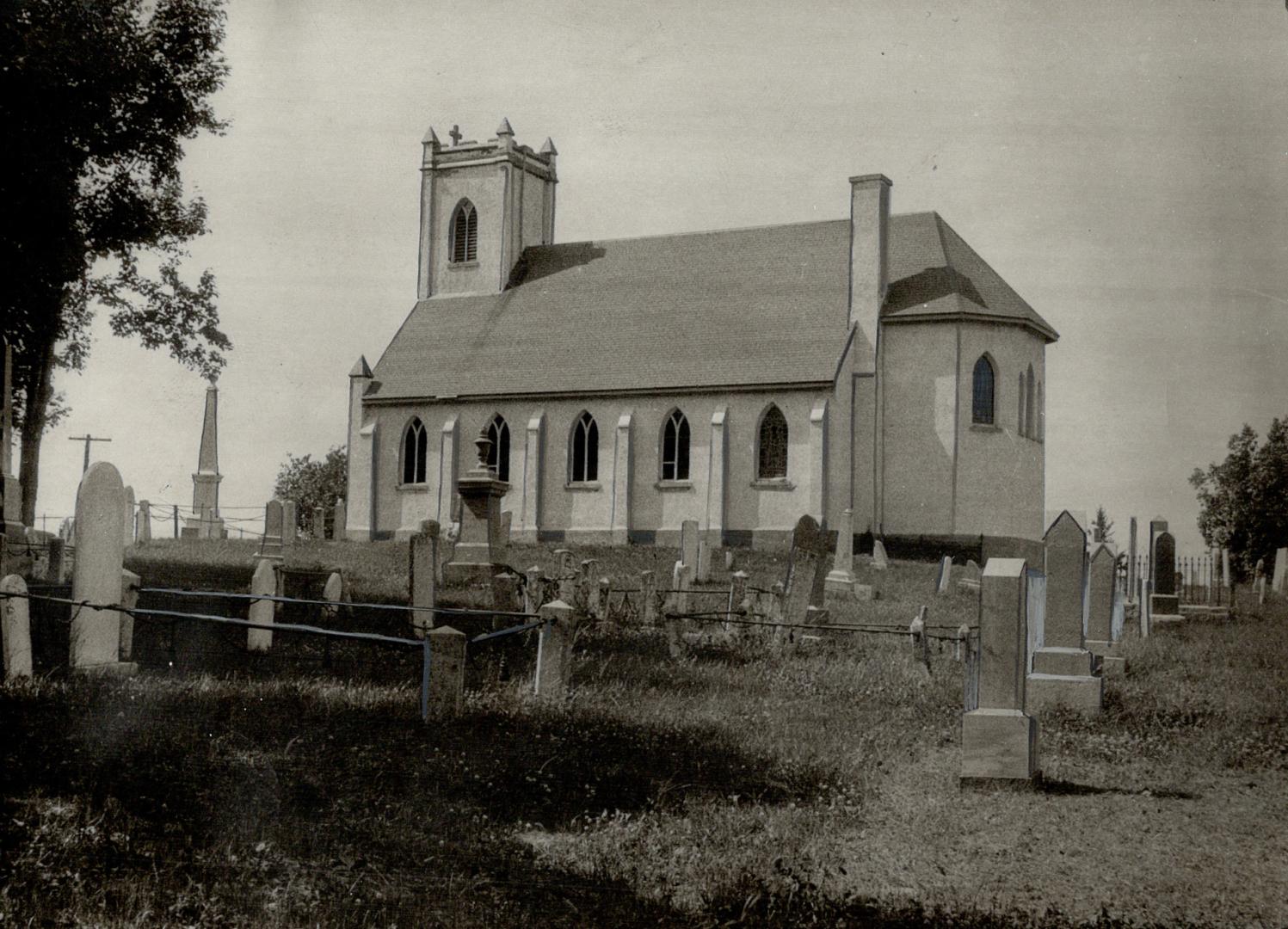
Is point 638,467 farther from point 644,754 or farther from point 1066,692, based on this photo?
point 644,754

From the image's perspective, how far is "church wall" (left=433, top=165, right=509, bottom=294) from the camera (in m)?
39.9

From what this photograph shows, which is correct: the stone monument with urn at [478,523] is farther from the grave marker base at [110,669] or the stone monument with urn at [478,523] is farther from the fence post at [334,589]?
the grave marker base at [110,669]

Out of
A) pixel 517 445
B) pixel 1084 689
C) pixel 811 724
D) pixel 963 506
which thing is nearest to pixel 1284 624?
pixel 1084 689

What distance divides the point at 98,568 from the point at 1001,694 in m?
7.17

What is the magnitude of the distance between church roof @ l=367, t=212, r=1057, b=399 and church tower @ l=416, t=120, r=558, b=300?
0.78 m

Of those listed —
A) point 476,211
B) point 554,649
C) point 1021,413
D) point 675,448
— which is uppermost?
point 476,211

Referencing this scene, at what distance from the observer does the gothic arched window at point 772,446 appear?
34031 mm

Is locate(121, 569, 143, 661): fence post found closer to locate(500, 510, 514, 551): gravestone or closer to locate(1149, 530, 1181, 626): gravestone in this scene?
locate(500, 510, 514, 551): gravestone

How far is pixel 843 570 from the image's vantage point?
2392 centimetres

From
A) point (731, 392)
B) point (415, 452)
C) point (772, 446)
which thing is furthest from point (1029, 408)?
point (415, 452)

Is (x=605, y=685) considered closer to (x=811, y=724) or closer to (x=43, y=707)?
(x=811, y=724)

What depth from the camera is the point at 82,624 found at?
1088cm

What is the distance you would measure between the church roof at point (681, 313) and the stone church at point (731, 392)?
2.3 inches

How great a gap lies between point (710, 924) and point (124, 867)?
3.08 m
